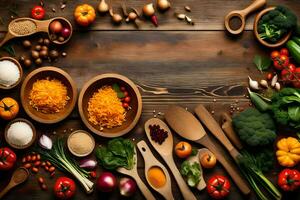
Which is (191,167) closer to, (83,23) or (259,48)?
(259,48)

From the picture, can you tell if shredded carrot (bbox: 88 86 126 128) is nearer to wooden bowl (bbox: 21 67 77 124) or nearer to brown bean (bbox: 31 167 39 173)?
wooden bowl (bbox: 21 67 77 124)

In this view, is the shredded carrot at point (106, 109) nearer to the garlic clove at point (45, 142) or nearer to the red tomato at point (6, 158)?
the garlic clove at point (45, 142)

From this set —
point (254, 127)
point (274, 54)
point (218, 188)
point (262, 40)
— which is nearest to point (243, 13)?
point (262, 40)

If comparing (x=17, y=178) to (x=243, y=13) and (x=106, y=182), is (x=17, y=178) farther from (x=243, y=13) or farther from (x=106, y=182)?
(x=243, y=13)

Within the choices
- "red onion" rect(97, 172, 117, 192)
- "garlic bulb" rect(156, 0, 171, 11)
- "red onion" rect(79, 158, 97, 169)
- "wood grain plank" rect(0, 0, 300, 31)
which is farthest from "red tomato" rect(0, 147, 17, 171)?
"garlic bulb" rect(156, 0, 171, 11)

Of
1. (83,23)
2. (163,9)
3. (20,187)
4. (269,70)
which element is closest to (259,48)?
(269,70)

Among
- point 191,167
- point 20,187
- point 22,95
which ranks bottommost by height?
point 20,187
